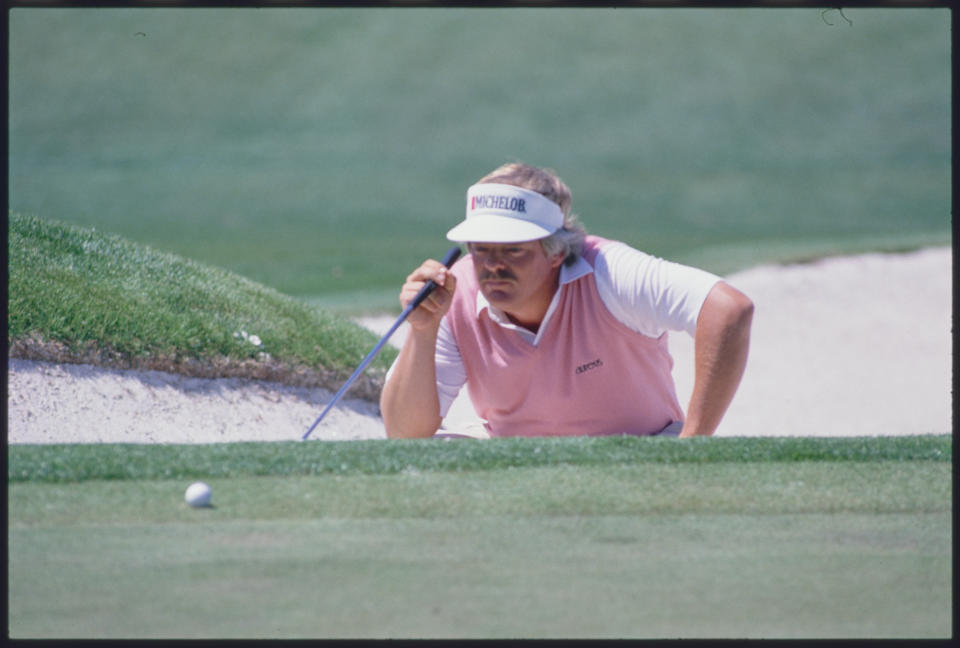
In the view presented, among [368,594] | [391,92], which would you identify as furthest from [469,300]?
[391,92]

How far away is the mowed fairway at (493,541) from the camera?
2168 millimetres

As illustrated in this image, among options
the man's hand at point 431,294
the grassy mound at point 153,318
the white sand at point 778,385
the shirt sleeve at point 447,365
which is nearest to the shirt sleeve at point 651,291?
the man's hand at point 431,294

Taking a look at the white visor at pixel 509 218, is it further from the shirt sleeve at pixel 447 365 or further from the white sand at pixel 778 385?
the white sand at pixel 778 385

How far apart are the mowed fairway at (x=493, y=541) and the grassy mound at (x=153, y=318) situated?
2131 mm

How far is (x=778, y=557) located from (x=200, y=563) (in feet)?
3.62

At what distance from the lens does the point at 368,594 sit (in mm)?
2271

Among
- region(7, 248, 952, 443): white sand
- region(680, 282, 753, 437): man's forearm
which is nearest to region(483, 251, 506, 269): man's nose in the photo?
region(680, 282, 753, 437): man's forearm

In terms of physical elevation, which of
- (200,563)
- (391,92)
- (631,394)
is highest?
(200,563)

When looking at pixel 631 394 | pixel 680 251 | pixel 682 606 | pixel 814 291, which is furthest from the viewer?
pixel 680 251

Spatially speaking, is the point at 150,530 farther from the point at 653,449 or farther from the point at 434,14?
the point at 434,14

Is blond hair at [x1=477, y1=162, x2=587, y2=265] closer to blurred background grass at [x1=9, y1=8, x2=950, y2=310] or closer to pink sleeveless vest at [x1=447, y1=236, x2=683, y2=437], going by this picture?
pink sleeveless vest at [x1=447, y1=236, x2=683, y2=437]

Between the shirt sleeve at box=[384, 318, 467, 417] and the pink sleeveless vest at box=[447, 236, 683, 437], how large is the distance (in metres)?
0.03

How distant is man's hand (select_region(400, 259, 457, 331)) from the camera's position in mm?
4070

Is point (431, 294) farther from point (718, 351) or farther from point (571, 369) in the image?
point (718, 351)
